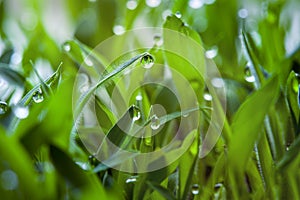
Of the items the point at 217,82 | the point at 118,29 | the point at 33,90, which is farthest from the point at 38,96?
the point at 118,29

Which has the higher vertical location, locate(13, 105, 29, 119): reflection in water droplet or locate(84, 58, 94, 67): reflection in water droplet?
Result: locate(84, 58, 94, 67): reflection in water droplet

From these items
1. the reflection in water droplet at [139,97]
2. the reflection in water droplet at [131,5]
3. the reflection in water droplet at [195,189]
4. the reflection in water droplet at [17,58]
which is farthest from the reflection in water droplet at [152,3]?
the reflection in water droplet at [195,189]

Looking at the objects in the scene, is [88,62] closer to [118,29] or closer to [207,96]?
[207,96]

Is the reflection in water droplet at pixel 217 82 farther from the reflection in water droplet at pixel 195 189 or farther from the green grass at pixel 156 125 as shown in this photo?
the reflection in water droplet at pixel 195 189

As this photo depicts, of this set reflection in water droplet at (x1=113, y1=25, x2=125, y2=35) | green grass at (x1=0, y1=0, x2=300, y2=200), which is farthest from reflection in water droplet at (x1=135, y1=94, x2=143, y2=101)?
reflection in water droplet at (x1=113, y1=25, x2=125, y2=35)

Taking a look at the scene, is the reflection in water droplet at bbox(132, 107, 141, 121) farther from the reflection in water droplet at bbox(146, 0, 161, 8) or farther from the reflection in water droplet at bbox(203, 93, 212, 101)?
the reflection in water droplet at bbox(146, 0, 161, 8)

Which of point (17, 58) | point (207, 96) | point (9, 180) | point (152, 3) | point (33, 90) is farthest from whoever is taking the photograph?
point (152, 3)

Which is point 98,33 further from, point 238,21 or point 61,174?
point 61,174

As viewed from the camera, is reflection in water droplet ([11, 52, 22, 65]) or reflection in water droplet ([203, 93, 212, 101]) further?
reflection in water droplet ([11, 52, 22, 65])

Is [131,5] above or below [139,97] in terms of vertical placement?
above
